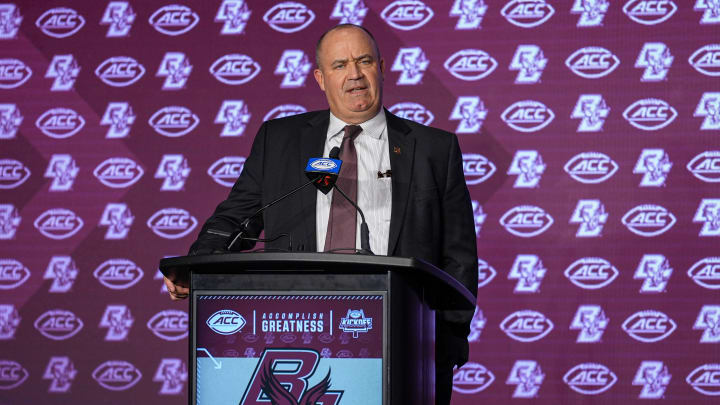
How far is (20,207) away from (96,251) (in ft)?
1.71

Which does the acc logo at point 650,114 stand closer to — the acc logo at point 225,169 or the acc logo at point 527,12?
the acc logo at point 527,12

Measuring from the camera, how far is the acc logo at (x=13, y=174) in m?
4.71

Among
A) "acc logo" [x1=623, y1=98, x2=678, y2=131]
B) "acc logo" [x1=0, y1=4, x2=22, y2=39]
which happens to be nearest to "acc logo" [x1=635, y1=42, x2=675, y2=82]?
"acc logo" [x1=623, y1=98, x2=678, y2=131]

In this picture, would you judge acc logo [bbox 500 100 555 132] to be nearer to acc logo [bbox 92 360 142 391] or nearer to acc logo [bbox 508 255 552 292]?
acc logo [bbox 508 255 552 292]

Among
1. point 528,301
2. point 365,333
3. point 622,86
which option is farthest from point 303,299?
point 622,86

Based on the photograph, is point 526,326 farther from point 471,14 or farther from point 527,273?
point 471,14

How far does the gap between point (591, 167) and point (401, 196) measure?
242cm

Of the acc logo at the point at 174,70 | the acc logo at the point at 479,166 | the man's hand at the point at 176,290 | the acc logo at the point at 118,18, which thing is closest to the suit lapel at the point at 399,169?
the man's hand at the point at 176,290

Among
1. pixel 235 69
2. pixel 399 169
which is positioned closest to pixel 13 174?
pixel 235 69

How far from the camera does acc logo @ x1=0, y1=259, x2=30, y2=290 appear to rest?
4672 millimetres

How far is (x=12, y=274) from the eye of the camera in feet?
15.4

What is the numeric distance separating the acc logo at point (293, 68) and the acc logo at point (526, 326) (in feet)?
5.71

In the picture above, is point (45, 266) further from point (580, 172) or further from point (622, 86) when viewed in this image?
point (622, 86)

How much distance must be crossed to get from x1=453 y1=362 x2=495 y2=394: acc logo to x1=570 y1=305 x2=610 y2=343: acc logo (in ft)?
1.69
